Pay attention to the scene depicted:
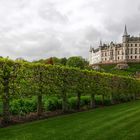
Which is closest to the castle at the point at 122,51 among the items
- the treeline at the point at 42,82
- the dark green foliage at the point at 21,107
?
the treeline at the point at 42,82

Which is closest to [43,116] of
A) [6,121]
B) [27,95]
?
[27,95]

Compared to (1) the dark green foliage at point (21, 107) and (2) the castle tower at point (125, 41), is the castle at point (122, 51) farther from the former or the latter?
(1) the dark green foliage at point (21, 107)

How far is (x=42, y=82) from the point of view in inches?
715

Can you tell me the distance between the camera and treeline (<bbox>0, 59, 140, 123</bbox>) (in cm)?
1522

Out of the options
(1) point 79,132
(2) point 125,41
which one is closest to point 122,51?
(2) point 125,41

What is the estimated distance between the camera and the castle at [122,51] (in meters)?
148

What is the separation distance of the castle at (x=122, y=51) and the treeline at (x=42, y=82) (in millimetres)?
118650

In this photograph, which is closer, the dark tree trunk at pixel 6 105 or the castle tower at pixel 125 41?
the dark tree trunk at pixel 6 105

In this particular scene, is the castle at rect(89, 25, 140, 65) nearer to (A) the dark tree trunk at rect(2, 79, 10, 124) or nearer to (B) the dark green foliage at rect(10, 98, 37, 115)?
(B) the dark green foliage at rect(10, 98, 37, 115)

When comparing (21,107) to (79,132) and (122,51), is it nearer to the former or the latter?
(79,132)

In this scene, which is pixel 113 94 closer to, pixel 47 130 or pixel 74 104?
pixel 74 104

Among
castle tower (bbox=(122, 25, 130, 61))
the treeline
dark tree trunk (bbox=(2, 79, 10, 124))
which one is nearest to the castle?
castle tower (bbox=(122, 25, 130, 61))

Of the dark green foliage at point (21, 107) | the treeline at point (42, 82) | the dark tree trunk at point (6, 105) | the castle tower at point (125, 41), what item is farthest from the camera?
the castle tower at point (125, 41)

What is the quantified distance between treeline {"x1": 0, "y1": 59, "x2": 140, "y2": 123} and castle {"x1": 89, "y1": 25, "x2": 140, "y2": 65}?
119 m
